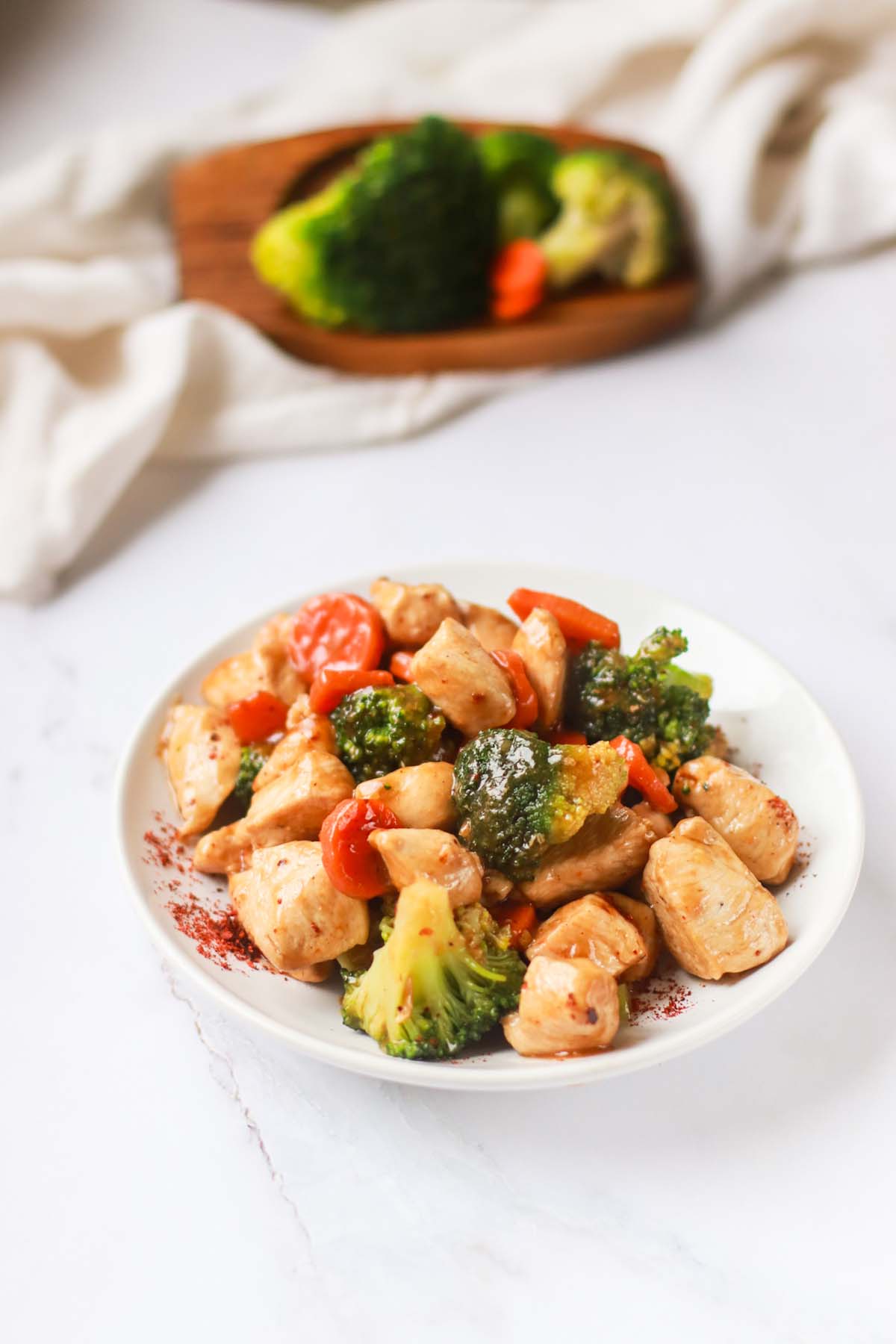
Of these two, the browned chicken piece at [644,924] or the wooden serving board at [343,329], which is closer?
the browned chicken piece at [644,924]

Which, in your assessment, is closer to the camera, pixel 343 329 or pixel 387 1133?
pixel 387 1133

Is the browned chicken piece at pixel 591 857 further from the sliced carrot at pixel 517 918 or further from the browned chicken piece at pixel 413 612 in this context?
the browned chicken piece at pixel 413 612

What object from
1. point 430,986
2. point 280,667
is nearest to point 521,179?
point 280,667

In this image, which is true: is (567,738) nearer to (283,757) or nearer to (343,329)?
(283,757)

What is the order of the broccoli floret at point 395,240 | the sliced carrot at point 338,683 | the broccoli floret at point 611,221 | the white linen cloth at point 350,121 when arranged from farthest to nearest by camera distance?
the broccoli floret at point 611,221
the broccoli floret at point 395,240
the white linen cloth at point 350,121
the sliced carrot at point 338,683

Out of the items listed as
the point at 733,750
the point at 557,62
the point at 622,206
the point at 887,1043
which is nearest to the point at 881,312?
the point at 622,206

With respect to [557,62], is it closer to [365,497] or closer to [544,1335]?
[365,497]

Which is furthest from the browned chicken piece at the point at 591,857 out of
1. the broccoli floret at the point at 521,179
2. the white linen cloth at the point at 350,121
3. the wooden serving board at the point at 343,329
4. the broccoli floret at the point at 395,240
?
the broccoli floret at the point at 521,179
